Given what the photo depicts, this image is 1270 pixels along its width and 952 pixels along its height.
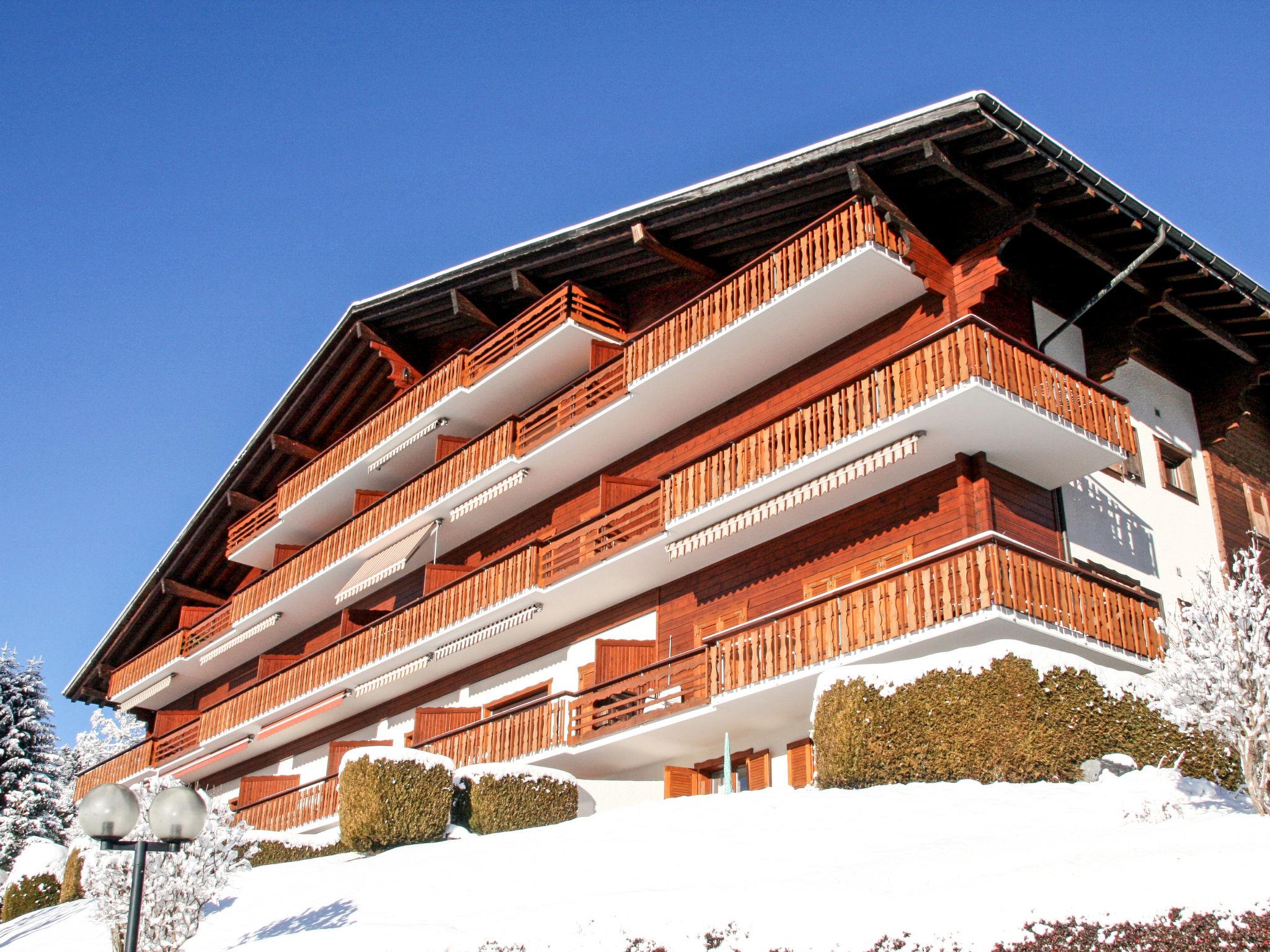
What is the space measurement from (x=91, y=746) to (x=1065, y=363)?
56719mm

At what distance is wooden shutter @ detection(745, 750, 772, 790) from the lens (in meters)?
18.4

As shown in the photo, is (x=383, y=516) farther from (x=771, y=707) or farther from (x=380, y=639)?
(x=771, y=707)

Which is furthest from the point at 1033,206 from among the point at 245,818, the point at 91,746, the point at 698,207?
the point at 91,746

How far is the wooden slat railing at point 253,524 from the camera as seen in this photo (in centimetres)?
3366

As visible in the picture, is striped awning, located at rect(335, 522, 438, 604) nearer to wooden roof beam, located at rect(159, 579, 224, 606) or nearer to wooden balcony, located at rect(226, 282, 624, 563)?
wooden balcony, located at rect(226, 282, 624, 563)

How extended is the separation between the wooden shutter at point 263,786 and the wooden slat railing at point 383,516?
14.7 feet

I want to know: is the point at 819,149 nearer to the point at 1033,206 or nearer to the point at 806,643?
the point at 1033,206

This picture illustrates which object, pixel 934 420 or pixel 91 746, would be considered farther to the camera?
pixel 91 746

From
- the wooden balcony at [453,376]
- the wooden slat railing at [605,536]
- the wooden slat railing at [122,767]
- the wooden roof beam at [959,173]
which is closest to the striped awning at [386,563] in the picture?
the wooden balcony at [453,376]

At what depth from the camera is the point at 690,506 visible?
19781 mm

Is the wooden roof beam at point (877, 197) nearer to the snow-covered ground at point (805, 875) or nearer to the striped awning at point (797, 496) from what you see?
the striped awning at point (797, 496)

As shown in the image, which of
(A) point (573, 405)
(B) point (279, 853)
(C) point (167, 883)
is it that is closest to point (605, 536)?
(A) point (573, 405)

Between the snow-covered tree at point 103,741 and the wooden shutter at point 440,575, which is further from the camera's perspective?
the snow-covered tree at point 103,741

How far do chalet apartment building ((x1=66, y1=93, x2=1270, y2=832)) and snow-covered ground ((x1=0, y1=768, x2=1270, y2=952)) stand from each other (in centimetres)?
286
